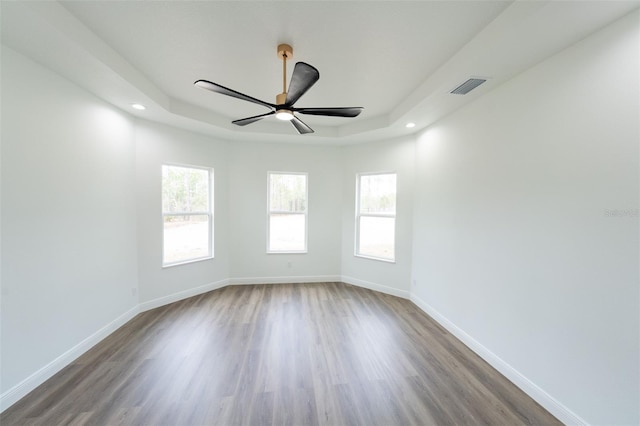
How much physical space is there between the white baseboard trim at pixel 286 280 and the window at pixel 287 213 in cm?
54

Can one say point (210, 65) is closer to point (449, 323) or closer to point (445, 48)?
point (445, 48)

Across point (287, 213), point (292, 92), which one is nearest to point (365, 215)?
point (287, 213)

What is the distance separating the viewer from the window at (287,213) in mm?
4590

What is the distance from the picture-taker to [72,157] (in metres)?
2.32

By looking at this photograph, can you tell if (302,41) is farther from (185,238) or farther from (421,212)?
(185,238)

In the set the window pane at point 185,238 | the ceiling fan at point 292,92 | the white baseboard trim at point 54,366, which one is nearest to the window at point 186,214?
the window pane at point 185,238

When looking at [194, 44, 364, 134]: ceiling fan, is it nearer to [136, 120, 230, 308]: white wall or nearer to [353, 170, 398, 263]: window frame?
[136, 120, 230, 308]: white wall

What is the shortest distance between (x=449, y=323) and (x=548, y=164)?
2.09m

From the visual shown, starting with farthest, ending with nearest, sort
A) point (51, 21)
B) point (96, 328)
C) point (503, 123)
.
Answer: point (96, 328)
point (503, 123)
point (51, 21)

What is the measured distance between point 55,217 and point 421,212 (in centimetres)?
428

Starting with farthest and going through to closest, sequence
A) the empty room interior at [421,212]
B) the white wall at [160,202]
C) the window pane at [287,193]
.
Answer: the window pane at [287,193], the white wall at [160,202], the empty room interior at [421,212]

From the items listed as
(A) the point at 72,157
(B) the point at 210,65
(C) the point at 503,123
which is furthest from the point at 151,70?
(C) the point at 503,123

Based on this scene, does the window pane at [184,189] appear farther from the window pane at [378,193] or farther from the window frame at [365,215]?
the window pane at [378,193]

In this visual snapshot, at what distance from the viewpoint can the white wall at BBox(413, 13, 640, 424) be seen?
143cm
